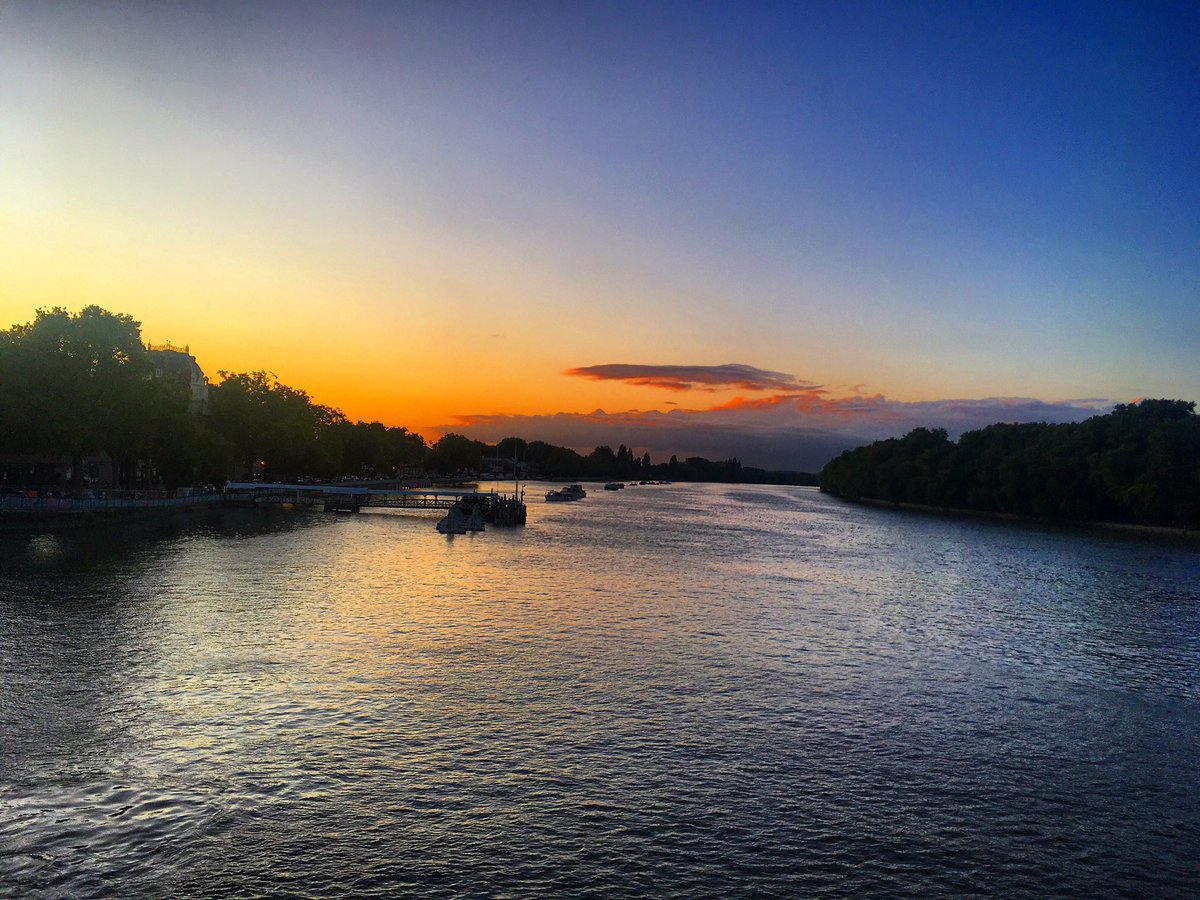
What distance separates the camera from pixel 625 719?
84.9 ft

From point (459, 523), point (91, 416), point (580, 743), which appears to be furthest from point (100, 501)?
point (580, 743)

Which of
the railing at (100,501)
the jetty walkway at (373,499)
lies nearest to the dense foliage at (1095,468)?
the jetty walkway at (373,499)

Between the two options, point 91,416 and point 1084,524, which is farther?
point 1084,524

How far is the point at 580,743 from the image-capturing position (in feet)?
77.0

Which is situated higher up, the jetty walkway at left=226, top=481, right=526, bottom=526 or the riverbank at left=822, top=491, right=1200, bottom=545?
the jetty walkway at left=226, top=481, right=526, bottom=526

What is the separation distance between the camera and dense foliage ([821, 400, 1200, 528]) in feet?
371

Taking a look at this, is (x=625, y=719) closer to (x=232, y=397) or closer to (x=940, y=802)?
(x=940, y=802)

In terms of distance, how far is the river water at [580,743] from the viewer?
16.4 metres

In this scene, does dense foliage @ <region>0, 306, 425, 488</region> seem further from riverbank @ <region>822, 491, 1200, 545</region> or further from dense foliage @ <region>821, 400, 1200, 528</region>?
riverbank @ <region>822, 491, 1200, 545</region>

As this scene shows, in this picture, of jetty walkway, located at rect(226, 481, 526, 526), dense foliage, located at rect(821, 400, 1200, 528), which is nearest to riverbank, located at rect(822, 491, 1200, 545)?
dense foliage, located at rect(821, 400, 1200, 528)

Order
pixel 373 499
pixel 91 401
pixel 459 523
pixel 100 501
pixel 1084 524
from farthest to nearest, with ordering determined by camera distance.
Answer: pixel 373 499, pixel 1084 524, pixel 459 523, pixel 91 401, pixel 100 501

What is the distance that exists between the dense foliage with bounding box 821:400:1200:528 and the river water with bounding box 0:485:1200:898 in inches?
2827

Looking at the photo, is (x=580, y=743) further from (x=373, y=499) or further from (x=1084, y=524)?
(x=373, y=499)

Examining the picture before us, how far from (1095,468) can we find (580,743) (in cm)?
12448
